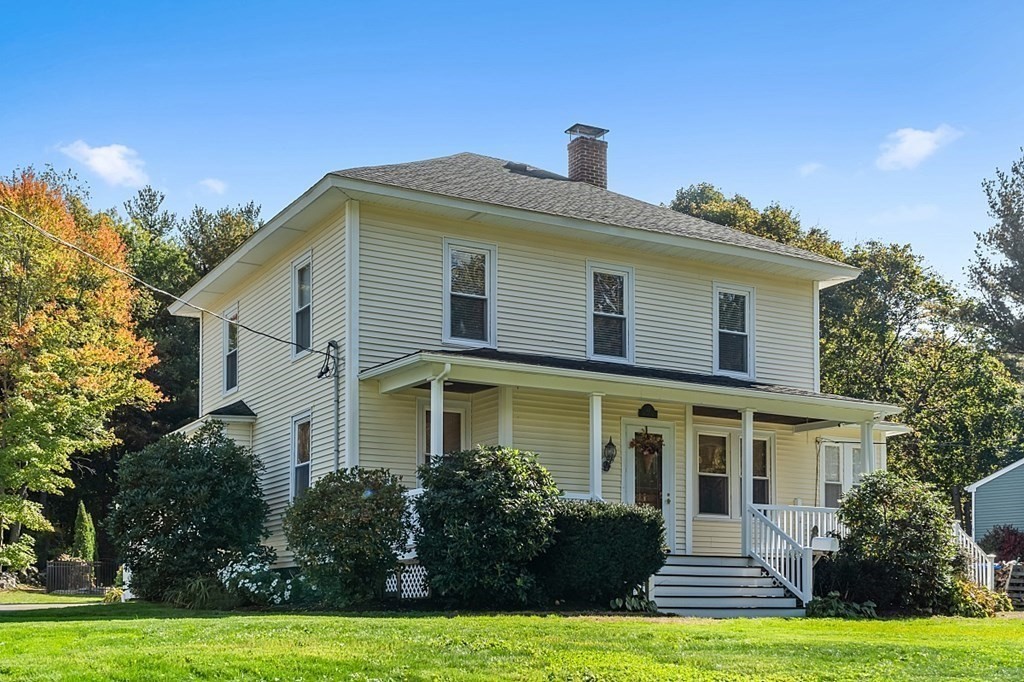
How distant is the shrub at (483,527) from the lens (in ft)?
49.5

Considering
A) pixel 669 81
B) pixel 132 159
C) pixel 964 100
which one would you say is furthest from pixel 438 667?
pixel 132 159

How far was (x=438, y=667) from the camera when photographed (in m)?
10.5

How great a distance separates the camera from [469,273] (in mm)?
19422

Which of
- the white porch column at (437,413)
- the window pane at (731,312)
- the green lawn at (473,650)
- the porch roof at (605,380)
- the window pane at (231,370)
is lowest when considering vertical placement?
the green lawn at (473,650)

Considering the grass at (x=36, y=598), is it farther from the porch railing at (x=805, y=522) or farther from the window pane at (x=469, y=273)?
the porch railing at (x=805, y=522)

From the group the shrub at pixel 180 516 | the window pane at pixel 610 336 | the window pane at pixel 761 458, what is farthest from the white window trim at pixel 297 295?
the window pane at pixel 761 458

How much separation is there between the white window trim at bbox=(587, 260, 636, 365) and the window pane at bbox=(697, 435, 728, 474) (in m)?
2.15

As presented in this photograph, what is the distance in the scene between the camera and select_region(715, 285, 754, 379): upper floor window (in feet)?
71.5

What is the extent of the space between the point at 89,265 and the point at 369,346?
18624 mm

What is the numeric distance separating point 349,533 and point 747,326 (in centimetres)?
969

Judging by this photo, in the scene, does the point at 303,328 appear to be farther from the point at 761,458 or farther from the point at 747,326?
the point at 761,458

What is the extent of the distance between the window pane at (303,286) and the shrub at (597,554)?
6603mm

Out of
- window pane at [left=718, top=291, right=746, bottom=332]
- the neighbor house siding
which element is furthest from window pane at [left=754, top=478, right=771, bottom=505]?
the neighbor house siding

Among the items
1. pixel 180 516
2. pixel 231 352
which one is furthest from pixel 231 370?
pixel 180 516
